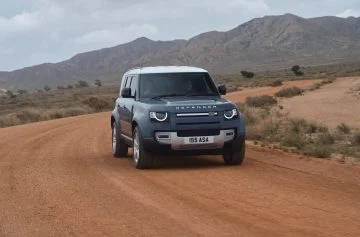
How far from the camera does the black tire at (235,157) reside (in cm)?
1195

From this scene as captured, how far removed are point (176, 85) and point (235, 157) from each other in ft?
6.70

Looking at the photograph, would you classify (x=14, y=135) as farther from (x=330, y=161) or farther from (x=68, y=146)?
(x=330, y=161)

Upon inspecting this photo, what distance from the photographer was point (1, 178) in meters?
11.3

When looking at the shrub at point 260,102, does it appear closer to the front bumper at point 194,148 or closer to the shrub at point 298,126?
the shrub at point 298,126

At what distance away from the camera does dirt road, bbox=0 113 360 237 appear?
Answer: 7.13 metres

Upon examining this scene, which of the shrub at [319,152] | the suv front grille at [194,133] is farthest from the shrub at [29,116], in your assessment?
the suv front grille at [194,133]

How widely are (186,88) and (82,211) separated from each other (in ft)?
17.5

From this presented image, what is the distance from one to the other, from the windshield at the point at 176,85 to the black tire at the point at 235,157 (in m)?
1.49

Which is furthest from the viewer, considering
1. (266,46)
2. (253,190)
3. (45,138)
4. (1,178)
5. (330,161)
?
(266,46)

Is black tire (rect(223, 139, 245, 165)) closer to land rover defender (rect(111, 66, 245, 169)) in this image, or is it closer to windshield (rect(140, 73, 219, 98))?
land rover defender (rect(111, 66, 245, 169))

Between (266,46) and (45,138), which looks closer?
(45,138)

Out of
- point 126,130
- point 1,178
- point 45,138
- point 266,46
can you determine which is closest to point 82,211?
point 1,178

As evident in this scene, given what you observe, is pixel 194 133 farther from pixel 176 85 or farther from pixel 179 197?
pixel 179 197

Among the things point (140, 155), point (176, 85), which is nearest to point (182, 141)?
point (140, 155)
